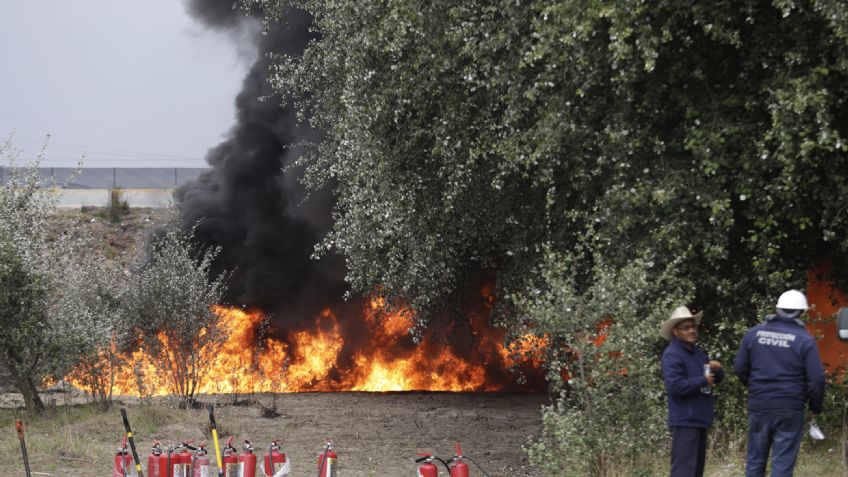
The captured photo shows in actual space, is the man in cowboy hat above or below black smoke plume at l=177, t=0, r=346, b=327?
below

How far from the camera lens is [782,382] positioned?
7.45 m

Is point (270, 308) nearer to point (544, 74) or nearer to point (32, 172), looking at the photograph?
point (32, 172)

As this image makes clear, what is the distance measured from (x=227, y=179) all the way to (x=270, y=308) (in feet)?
14.2

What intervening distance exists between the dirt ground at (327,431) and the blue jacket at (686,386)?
231 inches

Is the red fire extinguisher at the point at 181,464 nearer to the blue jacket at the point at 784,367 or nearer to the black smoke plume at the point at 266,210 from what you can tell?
the blue jacket at the point at 784,367

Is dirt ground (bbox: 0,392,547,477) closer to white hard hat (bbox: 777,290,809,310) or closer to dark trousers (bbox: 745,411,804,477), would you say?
dark trousers (bbox: 745,411,804,477)

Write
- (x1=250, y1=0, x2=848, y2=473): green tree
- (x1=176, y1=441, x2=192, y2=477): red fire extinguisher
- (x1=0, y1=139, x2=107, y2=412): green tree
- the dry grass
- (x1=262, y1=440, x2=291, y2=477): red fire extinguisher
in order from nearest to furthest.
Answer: (x1=262, y1=440, x2=291, y2=477): red fire extinguisher, (x1=176, y1=441, x2=192, y2=477): red fire extinguisher, (x1=250, y1=0, x2=848, y2=473): green tree, the dry grass, (x1=0, y1=139, x2=107, y2=412): green tree

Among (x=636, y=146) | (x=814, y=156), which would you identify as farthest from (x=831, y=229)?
(x=636, y=146)

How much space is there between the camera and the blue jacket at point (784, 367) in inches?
289

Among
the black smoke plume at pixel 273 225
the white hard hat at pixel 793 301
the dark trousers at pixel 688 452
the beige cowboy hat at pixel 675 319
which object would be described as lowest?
the dark trousers at pixel 688 452

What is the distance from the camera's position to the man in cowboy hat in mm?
7391

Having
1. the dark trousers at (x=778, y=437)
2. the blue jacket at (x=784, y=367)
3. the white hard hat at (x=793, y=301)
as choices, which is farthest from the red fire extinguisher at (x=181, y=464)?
the white hard hat at (x=793, y=301)

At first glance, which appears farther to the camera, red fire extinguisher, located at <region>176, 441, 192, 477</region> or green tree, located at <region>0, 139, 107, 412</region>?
green tree, located at <region>0, 139, 107, 412</region>

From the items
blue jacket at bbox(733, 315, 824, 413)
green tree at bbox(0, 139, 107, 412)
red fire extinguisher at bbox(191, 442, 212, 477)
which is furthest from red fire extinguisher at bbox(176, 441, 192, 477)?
green tree at bbox(0, 139, 107, 412)
